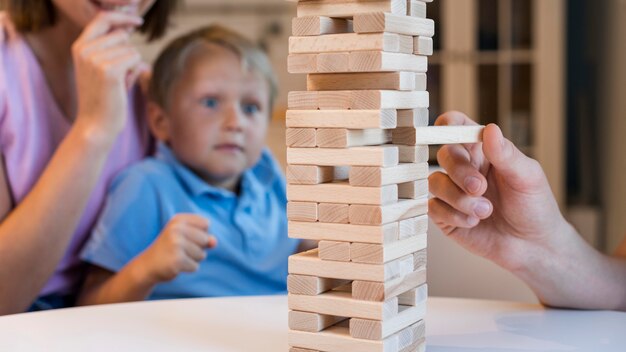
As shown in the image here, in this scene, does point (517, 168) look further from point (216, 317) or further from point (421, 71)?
point (216, 317)

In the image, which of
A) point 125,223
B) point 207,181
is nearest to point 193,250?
point 125,223

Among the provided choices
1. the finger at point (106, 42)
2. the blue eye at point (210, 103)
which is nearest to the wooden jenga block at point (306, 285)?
the finger at point (106, 42)

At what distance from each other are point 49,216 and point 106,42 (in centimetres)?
31

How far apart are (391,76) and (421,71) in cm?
6

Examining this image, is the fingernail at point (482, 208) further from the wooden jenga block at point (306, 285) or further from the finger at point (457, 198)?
the wooden jenga block at point (306, 285)

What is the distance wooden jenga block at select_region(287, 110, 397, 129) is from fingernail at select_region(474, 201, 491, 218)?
22 centimetres

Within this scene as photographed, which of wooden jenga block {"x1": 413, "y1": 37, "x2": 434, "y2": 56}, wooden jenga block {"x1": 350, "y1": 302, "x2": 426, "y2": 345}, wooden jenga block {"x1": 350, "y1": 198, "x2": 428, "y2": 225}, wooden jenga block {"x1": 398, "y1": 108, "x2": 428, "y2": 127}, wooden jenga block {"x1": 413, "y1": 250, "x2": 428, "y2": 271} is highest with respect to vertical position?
wooden jenga block {"x1": 413, "y1": 37, "x2": 434, "y2": 56}

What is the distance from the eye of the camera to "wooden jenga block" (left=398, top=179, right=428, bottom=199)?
85cm

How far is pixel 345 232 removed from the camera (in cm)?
80

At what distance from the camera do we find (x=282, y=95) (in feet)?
13.3

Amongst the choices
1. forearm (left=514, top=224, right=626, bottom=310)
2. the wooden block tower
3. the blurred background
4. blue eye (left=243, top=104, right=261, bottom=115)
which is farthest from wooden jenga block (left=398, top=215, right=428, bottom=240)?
the blurred background

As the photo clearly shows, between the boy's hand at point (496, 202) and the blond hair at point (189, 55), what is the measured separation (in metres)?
0.71

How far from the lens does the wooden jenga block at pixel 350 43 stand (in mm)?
791

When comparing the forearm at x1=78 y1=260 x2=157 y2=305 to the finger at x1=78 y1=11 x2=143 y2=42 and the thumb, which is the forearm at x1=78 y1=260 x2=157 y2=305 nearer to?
the finger at x1=78 y1=11 x2=143 y2=42
